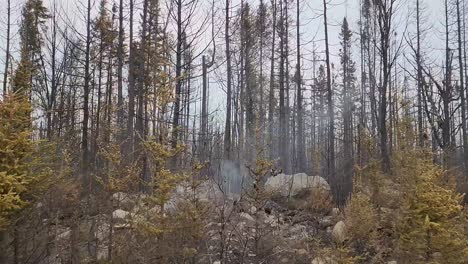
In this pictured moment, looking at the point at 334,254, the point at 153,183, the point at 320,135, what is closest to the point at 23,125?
the point at 153,183

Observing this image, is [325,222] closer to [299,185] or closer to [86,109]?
[299,185]

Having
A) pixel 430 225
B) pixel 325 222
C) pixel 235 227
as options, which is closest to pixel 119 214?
pixel 235 227

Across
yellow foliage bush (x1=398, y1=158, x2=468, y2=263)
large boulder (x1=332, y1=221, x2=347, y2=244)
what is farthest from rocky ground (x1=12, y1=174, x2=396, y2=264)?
yellow foliage bush (x1=398, y1=158, x2=468, y2=263)

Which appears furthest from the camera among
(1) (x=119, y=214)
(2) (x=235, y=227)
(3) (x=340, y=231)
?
(3) (x=340, y=231)

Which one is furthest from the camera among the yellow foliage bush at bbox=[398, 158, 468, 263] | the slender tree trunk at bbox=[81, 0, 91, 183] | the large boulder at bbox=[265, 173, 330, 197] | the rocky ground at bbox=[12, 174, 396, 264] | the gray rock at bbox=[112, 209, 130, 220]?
the slender tree trunk at bbox=[81, 0, 91, 183]

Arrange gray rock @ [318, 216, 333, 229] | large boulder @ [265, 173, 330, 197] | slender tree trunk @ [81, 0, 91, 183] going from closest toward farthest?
gray rock @ [318, 216, 333, 229] < large boulder @ [265, 173, 330, 197] < slender tree trunk @ [81, 0, 91, 183]

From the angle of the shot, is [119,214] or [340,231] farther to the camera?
[340,231]

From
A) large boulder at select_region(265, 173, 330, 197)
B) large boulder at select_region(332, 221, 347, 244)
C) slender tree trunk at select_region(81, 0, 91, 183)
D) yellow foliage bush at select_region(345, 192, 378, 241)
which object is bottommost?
large boulder at select_region(332, 221, 347, 244)

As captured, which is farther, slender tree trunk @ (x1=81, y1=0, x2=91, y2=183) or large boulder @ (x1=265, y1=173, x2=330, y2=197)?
slender tree trunk @ (x1=81, y1=0, x2=91, y2=183)

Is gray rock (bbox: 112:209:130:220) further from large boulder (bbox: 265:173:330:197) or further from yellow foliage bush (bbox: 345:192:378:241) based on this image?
large boulder (bbox: 265:173:330:197)

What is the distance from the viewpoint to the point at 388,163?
589 inches

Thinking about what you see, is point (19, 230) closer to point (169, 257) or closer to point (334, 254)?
point (169, 257)

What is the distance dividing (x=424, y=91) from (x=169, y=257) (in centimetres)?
1469

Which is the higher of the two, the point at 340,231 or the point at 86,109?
the point at 86,109
